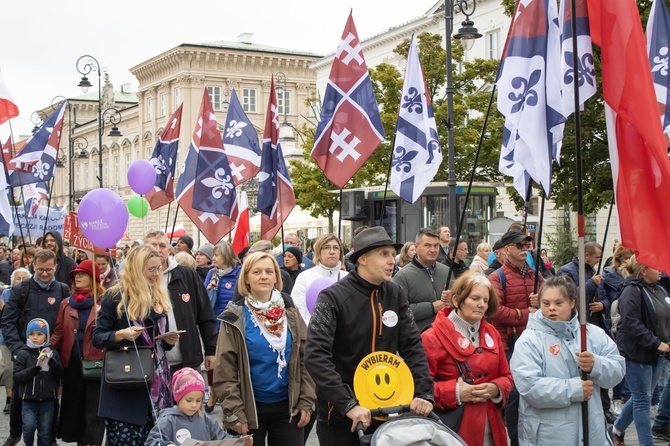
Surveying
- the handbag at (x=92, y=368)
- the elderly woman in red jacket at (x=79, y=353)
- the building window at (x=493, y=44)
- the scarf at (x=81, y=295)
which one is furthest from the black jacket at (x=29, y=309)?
the building window at (x=493, y=44)

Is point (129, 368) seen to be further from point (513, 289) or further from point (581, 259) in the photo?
point (513, 289)

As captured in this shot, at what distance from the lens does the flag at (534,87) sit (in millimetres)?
6828

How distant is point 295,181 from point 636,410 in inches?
1345

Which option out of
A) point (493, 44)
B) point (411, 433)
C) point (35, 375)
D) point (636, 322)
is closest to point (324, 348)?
point (411, 433)

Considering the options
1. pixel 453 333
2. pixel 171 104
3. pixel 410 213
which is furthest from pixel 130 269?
pixel 171 104

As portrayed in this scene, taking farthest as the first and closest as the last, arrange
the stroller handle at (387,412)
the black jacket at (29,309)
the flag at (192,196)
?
the flag at (192,196), the black jacket at (29,309), the stroller handle at (387,412)

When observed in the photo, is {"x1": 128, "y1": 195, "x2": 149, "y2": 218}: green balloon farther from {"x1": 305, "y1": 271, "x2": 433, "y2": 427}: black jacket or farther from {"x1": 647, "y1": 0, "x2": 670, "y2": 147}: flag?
{"x1": 305, "y1": 271, "x2": 433, "y2": 427}: black jacket

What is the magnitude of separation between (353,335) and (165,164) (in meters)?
12.6

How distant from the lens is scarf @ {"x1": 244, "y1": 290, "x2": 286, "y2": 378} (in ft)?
20.0

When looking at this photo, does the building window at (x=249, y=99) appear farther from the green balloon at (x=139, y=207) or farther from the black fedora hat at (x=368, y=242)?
the black fedora hat at (x=368, y=242)

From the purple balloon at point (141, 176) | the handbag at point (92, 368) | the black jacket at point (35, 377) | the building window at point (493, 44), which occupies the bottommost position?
the black jacket at point (35, 377)

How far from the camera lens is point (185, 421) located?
5.88 meters

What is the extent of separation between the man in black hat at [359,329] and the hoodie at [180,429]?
0.79 metres

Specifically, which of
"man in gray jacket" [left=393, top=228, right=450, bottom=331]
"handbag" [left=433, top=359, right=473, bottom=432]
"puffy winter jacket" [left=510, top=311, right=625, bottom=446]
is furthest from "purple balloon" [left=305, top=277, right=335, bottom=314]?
"puffy winter jacket" [left=510, top=311, right=625, bottom=446]
